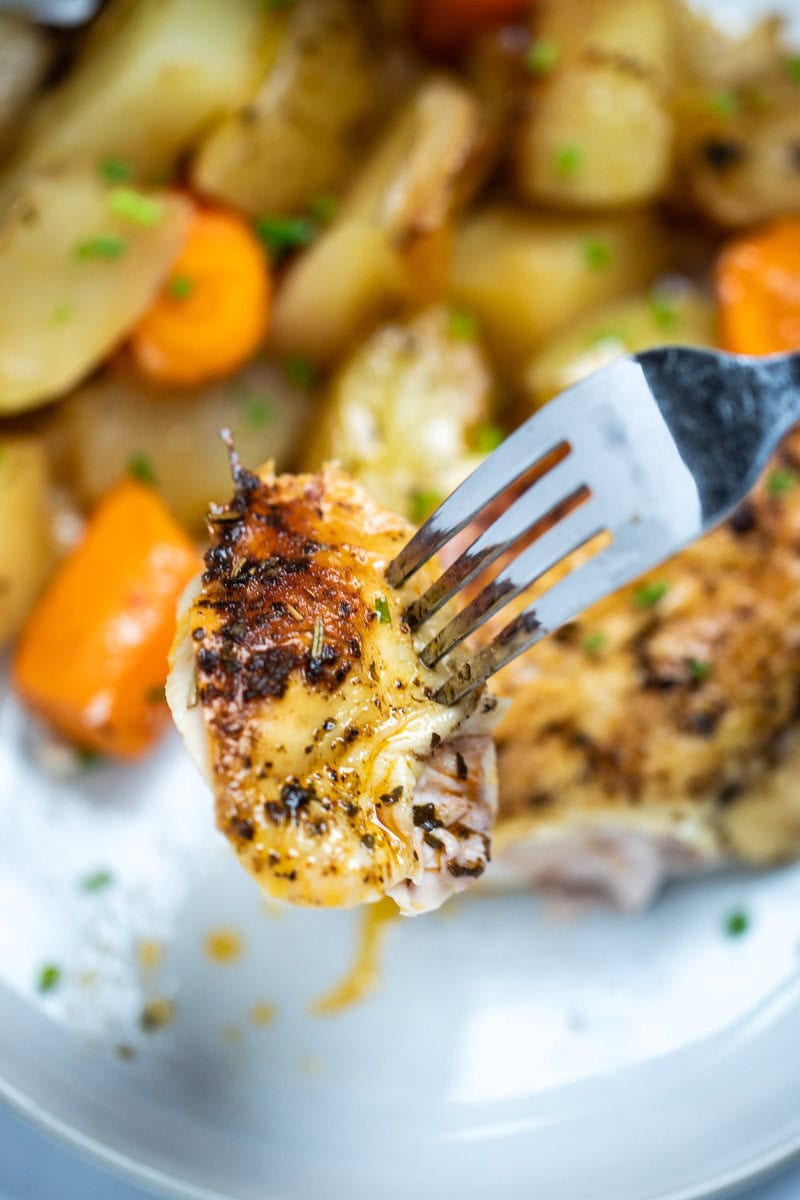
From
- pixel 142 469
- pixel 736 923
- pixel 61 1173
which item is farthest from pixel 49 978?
pixel 736 923

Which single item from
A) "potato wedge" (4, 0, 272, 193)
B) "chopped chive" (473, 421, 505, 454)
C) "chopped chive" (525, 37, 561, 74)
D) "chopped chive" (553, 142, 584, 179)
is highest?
"potato wedge" (4, 0, 272, 193)

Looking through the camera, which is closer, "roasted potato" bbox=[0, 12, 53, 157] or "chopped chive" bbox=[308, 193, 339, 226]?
"roasted potato" bbox=[0, 12, 53, 157]

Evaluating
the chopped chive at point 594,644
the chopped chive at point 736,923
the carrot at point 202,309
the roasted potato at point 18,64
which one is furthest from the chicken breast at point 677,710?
the roasted potato at point 18,64

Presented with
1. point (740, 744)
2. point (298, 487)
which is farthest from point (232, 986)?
point (298, 487)

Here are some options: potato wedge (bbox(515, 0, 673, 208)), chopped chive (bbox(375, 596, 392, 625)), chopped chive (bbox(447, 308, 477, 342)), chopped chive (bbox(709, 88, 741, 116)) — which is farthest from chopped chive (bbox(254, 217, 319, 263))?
chopped chive (bbox(375, 596, 392, 625))

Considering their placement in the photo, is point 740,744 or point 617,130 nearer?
point 740,744

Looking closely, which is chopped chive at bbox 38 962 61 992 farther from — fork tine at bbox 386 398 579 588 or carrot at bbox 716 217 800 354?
A: carrot at bbox 716 217 800 354

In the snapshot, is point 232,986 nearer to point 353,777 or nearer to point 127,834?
point 127,834
